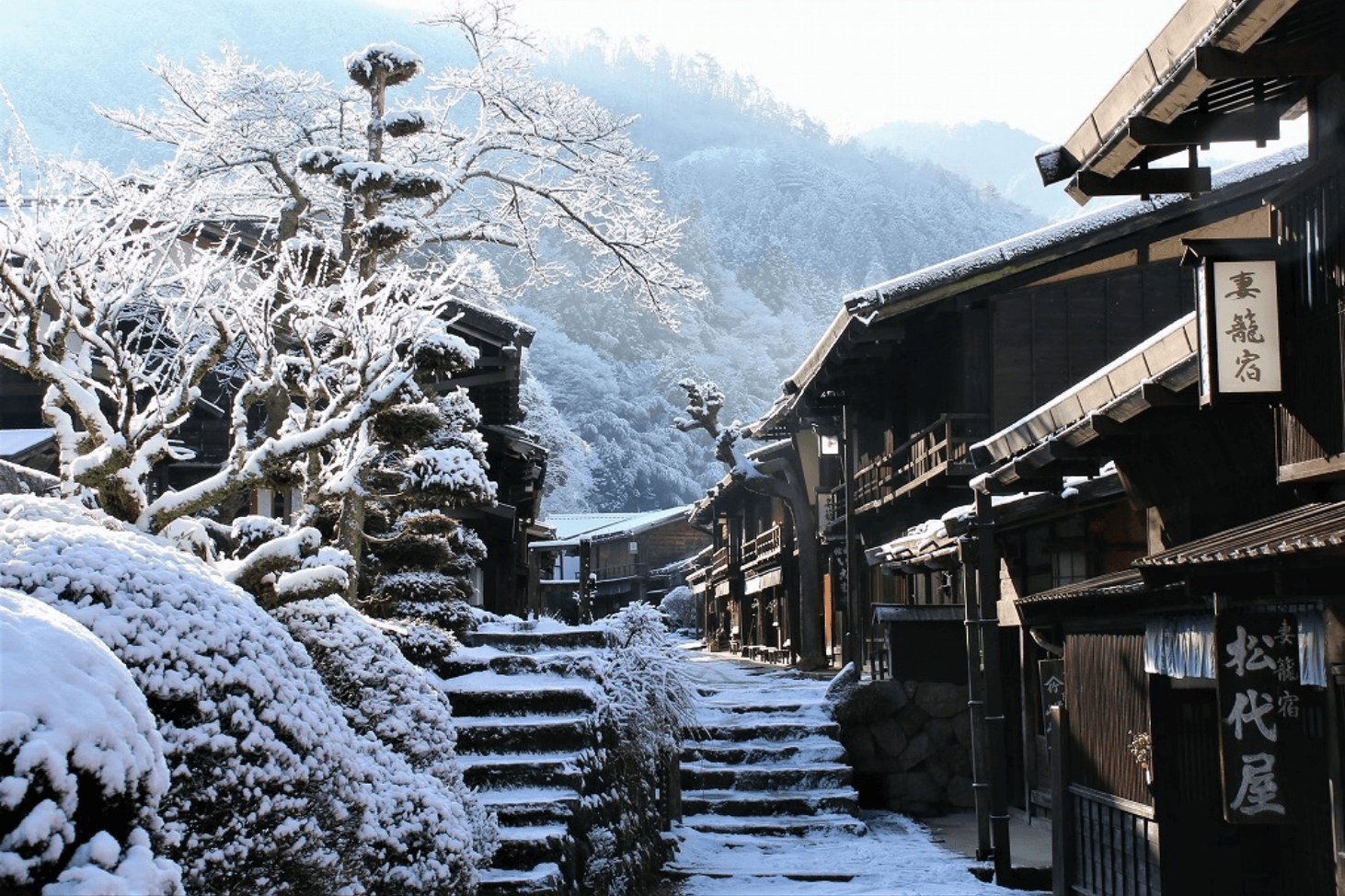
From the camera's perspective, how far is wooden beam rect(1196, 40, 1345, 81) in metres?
7.02

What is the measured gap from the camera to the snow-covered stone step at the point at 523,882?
9.36 meters

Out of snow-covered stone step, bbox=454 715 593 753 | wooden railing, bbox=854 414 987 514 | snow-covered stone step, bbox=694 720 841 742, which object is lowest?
snow-covered stone step, bbox=694 720 841 742

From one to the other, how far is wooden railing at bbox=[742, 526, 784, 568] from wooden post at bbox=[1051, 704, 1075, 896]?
77.1 ft

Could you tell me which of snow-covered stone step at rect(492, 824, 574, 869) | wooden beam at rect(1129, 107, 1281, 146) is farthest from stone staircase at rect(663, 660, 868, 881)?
wooden beam at rect(1129, 107, 1281, 146)

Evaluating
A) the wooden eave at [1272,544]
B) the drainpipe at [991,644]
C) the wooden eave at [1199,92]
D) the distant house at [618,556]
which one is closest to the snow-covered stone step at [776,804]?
the drainpipe at [991,644]

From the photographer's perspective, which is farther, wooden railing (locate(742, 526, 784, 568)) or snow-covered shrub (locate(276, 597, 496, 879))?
wooden railing (locate(742, 526, 784, 568))

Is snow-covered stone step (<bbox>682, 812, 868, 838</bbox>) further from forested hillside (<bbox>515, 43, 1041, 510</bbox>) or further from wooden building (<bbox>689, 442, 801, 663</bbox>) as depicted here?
forested hillside (<bbox>515, 43, 1041, 510</bbox>)

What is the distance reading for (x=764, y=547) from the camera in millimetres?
37906

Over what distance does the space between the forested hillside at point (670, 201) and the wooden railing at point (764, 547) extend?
1466 inches

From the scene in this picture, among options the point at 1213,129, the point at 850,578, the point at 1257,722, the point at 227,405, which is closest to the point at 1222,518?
the point at 1257,722

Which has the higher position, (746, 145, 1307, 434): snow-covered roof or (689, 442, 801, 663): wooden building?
(746, 145, 1307, 434): snow-covered roof

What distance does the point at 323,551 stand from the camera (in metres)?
10.6

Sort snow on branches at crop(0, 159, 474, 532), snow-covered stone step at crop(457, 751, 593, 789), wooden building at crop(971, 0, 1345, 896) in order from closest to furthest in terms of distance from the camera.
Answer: wooden building at crop(971, 0, 1345, 896) < snow on branches at crop(0, 159, 474, 532) < snow-covered stone step at crop(457, 751, 593, 789)

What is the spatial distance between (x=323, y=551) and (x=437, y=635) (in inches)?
111
